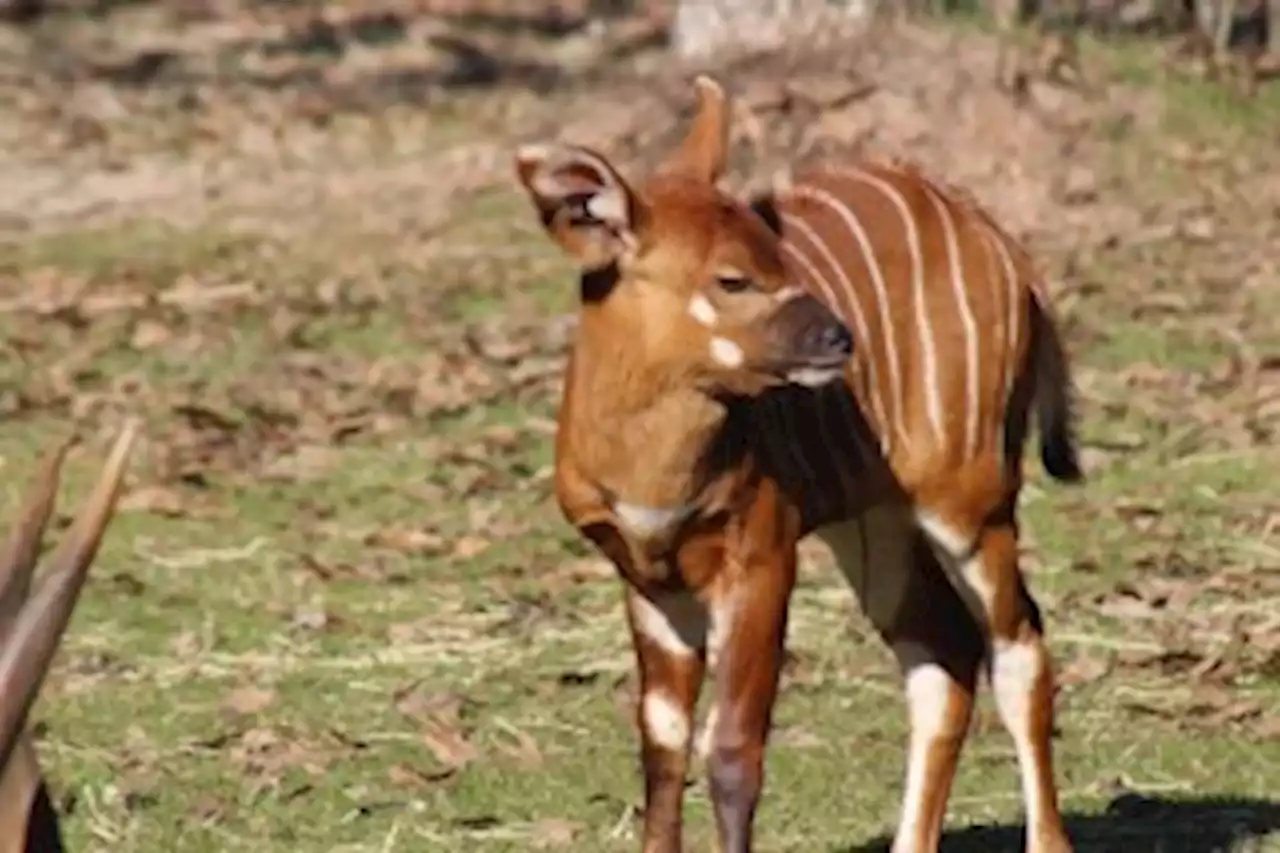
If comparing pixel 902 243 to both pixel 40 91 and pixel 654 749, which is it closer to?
pixel 654 749

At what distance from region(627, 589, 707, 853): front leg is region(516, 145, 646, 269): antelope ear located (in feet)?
2.07

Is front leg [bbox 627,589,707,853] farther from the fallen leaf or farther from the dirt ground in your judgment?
the fallen leaf

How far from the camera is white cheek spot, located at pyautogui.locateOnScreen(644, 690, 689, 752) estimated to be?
276 inches

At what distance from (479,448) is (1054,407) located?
4.24 meters

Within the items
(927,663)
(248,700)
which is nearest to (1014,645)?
(927,663)

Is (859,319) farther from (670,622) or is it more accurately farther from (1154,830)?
(1154,830)

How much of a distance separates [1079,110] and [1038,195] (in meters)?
0.65

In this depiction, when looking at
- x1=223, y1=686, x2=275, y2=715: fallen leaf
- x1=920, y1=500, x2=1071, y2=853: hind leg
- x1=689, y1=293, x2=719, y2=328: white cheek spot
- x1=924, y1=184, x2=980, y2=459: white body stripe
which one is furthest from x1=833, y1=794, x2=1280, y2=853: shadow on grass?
x1=223, y1=686, x2=275, y2=715: fallen leaf

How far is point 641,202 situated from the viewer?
6.74m

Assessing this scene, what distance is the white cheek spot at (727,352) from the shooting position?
6.62 metres

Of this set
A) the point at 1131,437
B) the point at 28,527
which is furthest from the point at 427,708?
the point at 28,527

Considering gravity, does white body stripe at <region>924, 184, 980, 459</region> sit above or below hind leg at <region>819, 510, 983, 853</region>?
above

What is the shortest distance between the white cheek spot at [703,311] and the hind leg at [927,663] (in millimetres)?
959

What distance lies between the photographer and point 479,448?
11859 millimetres
